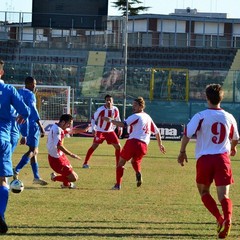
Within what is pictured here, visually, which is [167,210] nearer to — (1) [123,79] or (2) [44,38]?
(1) [123,79]

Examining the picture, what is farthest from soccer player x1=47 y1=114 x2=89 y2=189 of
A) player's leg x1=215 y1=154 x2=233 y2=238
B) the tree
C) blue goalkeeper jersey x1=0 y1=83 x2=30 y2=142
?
the tree

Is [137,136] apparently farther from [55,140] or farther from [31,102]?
[31,102]

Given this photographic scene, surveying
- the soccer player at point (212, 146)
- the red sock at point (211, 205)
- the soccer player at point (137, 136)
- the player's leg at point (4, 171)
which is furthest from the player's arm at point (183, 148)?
the soccer player at point (137, 136)

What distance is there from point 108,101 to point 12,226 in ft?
41.4

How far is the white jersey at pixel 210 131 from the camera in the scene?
11500mm

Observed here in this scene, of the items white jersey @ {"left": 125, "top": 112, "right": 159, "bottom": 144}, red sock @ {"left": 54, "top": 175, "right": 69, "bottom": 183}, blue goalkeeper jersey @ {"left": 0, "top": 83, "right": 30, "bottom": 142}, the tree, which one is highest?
the tree

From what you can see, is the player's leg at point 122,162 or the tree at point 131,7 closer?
the player's leg at point 122,162

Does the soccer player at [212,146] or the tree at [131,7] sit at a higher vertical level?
the tree at [131,7]

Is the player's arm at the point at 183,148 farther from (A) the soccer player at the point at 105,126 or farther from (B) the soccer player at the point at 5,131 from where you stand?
(A) the soccer player at the point at 105,126

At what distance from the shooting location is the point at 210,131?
11539 mm

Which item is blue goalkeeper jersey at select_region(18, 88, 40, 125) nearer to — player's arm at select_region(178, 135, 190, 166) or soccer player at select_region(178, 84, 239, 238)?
player's arm at select_region(178, 135, 190, 166)

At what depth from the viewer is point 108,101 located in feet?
79.8

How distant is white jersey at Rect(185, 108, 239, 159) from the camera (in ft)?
37.7

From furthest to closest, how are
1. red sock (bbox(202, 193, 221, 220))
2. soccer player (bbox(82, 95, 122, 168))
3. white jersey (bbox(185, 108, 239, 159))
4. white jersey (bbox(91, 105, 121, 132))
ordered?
1. white jersey (bbox(91, 105, 121, 132))
2. soccer player (bbox(82, 95, 122, 168))
3. white jersey (bbox(185, 108, 239, 159))
4. red sock (bbox(202, 193, 221, 220))
